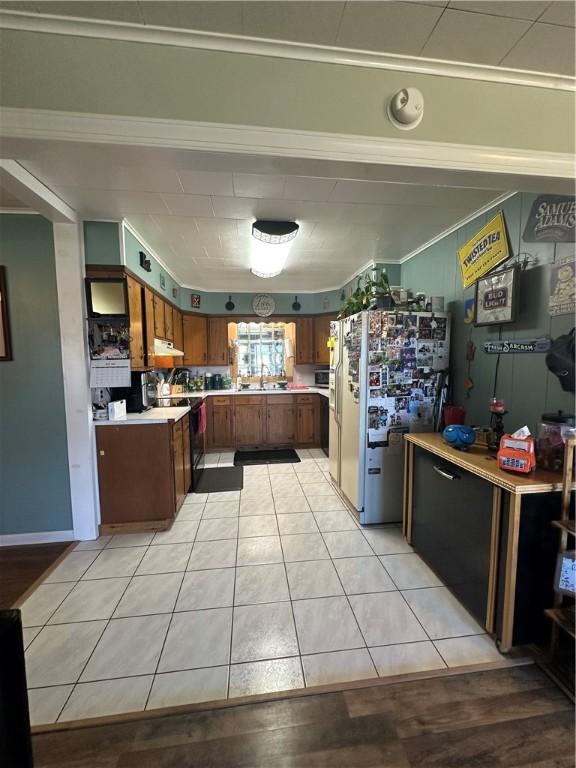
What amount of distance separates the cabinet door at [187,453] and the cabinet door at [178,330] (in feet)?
5.21

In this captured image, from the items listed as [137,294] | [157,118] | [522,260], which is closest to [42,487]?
[137,294]

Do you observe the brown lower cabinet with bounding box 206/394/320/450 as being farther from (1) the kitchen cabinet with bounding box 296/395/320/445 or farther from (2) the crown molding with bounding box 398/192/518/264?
(2) the crown molding with bounding box 398/192/518/264

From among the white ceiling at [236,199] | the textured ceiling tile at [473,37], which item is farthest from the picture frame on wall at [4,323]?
the textured ceiling tile at [473,37]

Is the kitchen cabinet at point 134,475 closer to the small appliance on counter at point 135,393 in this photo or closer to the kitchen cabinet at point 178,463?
the kitchen cabinet at point 178,463

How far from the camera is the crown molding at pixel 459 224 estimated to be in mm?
2145

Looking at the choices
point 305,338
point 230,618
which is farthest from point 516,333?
point 305,338

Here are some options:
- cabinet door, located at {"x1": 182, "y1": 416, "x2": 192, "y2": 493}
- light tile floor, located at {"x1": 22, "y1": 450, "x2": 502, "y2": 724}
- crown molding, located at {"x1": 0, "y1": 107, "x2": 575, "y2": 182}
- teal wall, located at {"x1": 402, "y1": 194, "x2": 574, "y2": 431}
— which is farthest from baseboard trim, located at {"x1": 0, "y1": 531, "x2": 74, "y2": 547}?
teal wall, located at {"x1": 402, "y1": 194, "x2": 574, "y2": 431}

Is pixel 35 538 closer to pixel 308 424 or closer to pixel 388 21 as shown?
pixel 308 424

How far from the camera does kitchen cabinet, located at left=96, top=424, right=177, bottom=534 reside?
8.51 feet

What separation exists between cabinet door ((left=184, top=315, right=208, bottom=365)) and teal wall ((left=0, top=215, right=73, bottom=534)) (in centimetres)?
247

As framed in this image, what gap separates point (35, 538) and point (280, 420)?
3185mm

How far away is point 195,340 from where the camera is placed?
4949 millimetres

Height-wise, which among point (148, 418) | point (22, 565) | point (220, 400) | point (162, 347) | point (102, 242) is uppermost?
point (102, 242)

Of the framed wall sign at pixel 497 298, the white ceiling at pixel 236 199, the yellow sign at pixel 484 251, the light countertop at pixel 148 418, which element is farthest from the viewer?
the light countertop at pixel 148 418
